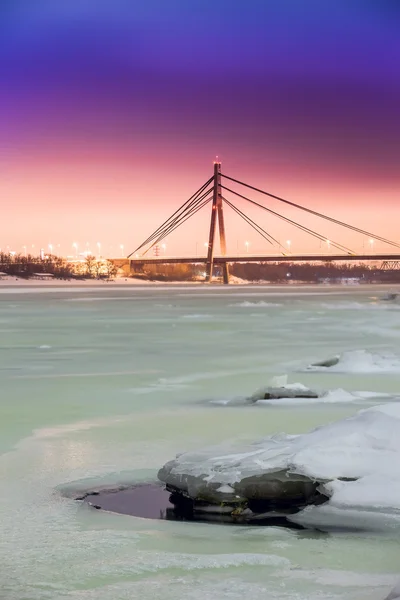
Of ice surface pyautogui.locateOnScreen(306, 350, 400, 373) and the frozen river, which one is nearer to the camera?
the frozen river

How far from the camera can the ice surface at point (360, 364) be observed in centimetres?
1443

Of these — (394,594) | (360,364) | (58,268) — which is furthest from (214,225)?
(394,594)

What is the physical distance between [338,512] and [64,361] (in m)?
11.8

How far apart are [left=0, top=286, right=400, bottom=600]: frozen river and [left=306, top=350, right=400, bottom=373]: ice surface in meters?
0.42

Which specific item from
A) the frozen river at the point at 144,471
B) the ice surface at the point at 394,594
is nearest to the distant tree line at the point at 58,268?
the frozen river at the point at 144,471

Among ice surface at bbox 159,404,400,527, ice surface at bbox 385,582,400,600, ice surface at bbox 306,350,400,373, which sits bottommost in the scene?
ice surface at bbox 306,350,400,373

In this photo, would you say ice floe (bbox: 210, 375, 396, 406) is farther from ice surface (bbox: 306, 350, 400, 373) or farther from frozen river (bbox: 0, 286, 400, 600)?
ice surface (bbox: 306, 350, 400, 373)

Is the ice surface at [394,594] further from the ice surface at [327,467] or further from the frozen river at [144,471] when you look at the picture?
the ice surface at [327,467]

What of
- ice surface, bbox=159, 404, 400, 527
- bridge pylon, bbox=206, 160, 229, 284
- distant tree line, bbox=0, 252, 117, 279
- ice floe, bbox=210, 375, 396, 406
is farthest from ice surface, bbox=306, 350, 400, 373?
distant tree line, bbox=0, 252, 117, 279

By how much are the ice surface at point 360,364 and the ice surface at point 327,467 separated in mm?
7410

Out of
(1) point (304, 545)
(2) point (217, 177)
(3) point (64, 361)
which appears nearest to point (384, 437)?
(1) point (304, 545)

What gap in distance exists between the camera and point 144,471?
7.21 m

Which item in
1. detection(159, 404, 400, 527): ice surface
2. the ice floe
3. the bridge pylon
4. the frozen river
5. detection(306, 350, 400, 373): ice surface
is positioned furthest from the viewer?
the bridge pylon

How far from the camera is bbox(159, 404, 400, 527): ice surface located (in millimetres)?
5809
